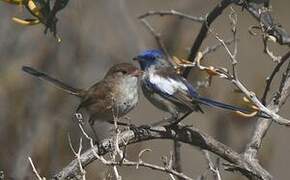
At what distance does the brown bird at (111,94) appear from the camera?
17.2 feet

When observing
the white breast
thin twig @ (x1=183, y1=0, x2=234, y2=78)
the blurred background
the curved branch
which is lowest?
the blurred background

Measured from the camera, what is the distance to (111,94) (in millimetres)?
5484

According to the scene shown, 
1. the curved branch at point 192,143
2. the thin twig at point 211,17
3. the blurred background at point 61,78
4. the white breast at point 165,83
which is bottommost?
the blurred background at point 61,78

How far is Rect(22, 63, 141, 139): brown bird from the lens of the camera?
5.24m

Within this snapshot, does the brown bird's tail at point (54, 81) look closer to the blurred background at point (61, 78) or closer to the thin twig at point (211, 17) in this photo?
the blurred background at point (61, 78)

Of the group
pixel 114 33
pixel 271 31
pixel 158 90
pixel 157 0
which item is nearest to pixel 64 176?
pixel 271 31

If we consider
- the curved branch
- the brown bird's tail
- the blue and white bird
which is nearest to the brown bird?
the brown bird's tail

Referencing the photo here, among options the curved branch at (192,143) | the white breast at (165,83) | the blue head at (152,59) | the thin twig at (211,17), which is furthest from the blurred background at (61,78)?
the curved branch at (192,143)

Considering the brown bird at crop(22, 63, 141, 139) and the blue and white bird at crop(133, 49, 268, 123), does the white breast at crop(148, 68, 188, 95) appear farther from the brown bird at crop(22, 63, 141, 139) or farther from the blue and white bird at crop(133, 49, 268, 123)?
the brown bird at crop(22, 63, 141, 139)

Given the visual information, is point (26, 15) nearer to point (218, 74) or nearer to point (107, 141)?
point (107, 141)

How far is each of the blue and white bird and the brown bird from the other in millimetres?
110

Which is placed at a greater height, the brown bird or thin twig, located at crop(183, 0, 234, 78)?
thin twig, located at crop(183, 0, 234, 78)

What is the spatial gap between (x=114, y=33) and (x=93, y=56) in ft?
1.81

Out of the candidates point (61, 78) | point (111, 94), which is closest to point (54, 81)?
point (111, 94)
